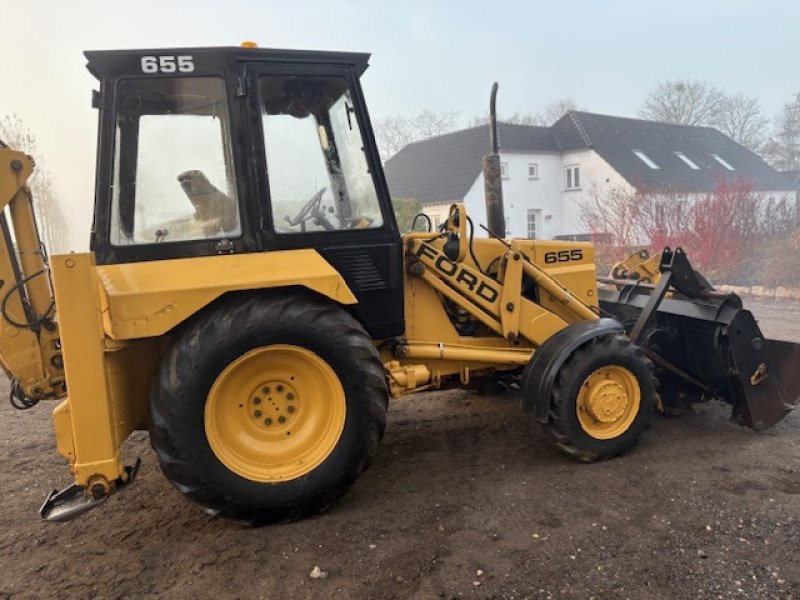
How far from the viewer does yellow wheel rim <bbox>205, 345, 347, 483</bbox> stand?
3354 mm

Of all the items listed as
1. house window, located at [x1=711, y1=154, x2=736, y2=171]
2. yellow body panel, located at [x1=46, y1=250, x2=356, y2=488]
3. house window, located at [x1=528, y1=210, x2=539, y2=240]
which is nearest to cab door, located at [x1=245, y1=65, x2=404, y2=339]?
yellow body panel, located at [x1=46, y1=250, x2=356, y2=488]

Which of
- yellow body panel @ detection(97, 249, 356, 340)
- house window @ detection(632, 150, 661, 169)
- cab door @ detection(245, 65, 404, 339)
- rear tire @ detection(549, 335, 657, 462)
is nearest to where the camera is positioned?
yellow body panel @ detection(97, 249, 356, 340)

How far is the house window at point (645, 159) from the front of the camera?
28625 mm

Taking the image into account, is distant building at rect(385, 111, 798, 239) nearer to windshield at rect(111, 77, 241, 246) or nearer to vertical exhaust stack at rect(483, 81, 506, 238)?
vertical exhaust stack at rect(483, 81, 506, 238)

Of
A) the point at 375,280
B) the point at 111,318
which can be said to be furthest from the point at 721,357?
the point at 111,318

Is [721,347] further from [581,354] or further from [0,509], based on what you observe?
[0,509]

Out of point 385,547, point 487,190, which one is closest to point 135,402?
point 385,547

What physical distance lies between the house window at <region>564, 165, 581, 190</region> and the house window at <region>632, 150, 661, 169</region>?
2.69m

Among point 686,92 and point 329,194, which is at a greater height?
point 686,92

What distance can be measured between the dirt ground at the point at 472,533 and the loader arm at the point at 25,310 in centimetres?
81

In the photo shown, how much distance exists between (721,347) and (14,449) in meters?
5.36

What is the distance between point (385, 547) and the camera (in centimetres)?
320

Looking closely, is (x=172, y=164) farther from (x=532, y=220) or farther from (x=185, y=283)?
(x=532, y=220)

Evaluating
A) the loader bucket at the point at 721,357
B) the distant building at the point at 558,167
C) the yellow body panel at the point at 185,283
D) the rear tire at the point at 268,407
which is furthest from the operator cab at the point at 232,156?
the distant building at the point at 558,167
